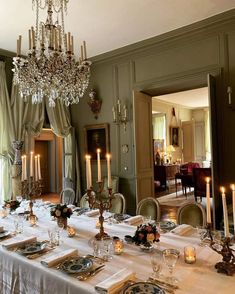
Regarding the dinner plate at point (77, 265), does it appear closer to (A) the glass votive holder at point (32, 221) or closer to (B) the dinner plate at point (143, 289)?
(B) the dinner plate at point (143, 289)

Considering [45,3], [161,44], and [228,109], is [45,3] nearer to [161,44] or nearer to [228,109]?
[161,44]

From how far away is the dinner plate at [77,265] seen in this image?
162cm

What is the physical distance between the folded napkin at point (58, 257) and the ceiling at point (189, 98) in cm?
754

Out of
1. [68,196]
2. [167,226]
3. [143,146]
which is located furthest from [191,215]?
[143,146]

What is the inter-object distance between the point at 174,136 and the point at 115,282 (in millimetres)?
9675

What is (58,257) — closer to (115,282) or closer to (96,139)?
(115,282)

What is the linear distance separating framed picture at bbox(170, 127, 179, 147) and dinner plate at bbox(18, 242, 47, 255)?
29.6 ft

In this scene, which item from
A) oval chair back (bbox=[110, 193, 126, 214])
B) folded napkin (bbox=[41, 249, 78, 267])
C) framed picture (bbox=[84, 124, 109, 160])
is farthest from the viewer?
framed picture (bbox=[84, 124, 109, 160])

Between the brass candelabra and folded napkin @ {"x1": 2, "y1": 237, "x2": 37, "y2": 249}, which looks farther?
the brass candelabra

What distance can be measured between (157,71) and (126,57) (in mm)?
820

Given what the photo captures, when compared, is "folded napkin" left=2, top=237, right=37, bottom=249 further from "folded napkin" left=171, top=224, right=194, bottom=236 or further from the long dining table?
"folded napkin" left=171, top=224, right=194, bottom=236

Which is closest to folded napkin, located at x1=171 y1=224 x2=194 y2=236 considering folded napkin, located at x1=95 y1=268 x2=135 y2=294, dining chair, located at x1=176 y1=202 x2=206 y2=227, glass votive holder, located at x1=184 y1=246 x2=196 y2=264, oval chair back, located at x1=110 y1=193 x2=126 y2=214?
dining chair, located at x1=176 y1=202 x2=206 y2=227

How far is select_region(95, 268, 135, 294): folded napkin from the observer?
4.51 feet

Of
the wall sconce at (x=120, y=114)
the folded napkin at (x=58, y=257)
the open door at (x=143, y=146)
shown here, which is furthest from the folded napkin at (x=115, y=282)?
the wall sconce at (x=120, y=114)
